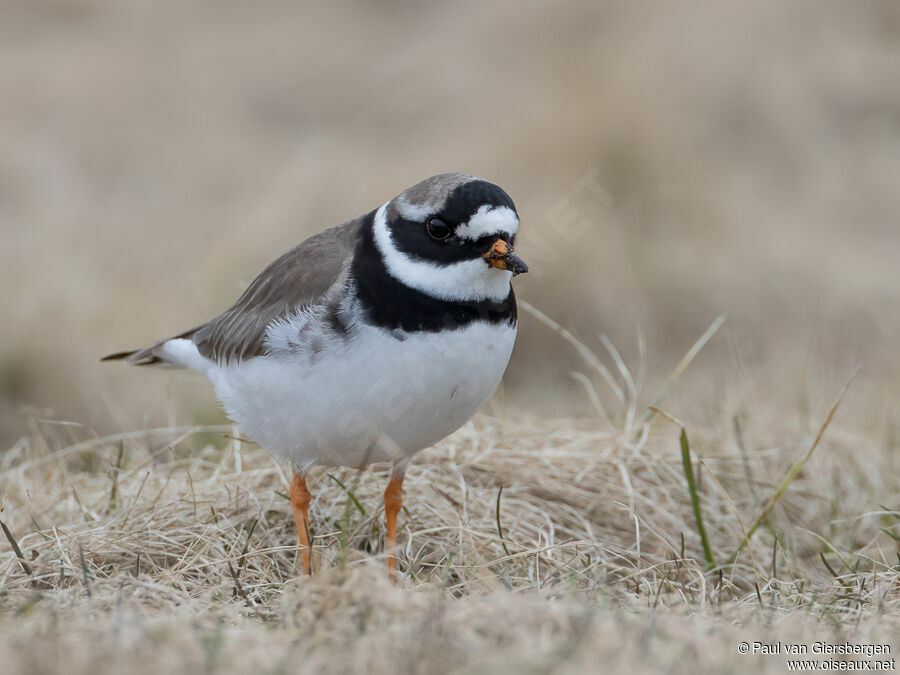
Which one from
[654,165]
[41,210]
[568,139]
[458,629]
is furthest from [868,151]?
[458,629]

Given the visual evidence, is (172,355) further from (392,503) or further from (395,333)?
(395,333)

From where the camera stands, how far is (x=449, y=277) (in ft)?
11.3

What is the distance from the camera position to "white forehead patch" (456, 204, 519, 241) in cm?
343

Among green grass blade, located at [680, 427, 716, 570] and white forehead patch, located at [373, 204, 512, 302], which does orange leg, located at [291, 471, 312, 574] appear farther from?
green grass blade, located at [680, 427, 716, 570]

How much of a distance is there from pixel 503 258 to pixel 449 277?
0.19 metres

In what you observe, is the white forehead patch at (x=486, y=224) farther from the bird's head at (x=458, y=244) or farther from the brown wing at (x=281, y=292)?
the brown wing at (x=281, y=292)

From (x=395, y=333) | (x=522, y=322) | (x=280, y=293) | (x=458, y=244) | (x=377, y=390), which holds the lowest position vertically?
(x=522, y=322)

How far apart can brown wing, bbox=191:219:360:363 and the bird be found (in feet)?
0.04

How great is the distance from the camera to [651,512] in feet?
14.6

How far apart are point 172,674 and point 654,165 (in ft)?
24.1

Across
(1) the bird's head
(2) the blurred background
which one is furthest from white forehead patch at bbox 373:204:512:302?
(2) the blurred background

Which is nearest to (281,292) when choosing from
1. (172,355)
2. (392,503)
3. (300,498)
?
(300,498)

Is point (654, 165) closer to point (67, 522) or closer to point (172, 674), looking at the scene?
point (67, 522)

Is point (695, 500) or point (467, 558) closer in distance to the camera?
point (467, 558)
